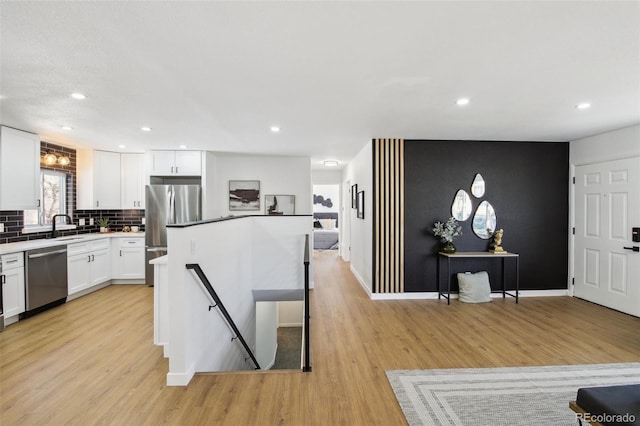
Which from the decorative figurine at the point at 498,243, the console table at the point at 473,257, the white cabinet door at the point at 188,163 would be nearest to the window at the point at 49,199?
the white cabinet door at the point at 188,163

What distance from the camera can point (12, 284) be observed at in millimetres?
3664

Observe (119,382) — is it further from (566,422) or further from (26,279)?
(566,422)

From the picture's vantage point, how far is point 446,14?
168cm

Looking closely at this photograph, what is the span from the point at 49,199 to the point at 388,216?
587 cm

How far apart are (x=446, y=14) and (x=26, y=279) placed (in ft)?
17.9

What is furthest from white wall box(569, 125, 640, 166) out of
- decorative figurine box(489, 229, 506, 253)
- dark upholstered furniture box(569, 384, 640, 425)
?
dark upholstered furniture box(569, 384, 640, 425)

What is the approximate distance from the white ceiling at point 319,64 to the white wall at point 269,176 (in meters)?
2.20

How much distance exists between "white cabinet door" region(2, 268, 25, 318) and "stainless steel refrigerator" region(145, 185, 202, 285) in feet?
5.82

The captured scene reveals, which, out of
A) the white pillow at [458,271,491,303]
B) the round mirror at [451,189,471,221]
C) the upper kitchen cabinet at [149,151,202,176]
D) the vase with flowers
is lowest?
the white pillow at [458,271,491,303]

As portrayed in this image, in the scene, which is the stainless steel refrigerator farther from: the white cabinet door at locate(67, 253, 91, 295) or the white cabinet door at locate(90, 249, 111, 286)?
the white cabinet door at locate(67, 253, 91, 295)

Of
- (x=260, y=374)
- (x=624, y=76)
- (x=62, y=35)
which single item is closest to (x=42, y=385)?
(x=260, y=374)

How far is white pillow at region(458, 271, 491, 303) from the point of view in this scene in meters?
4.61

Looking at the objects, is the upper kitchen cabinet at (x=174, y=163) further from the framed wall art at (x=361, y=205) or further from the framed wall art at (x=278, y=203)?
the framed wall art at (x=361, y=205)

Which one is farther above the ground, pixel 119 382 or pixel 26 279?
pixel 26 279
